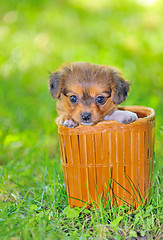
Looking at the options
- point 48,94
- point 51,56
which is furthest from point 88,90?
point 51,56

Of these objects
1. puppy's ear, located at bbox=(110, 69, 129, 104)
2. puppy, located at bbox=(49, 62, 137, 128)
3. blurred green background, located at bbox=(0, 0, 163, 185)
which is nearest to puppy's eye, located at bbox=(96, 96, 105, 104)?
puppy, located at bbox=(49, 62, 137, 128)

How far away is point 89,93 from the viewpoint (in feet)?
10.9

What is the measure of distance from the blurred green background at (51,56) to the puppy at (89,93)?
2.26 feet

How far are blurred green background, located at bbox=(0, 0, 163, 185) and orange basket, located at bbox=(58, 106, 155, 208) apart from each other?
38cm

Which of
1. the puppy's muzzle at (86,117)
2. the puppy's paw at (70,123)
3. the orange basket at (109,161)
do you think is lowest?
the orange basket at (109,161)

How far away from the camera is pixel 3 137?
4.93 meters

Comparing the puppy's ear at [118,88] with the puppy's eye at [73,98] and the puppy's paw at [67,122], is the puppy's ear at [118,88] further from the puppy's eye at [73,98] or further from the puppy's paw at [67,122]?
the puppy's paw at [67,122]

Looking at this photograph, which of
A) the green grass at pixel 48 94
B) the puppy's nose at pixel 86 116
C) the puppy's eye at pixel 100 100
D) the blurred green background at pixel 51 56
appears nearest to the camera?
the green grass at pixel 48 94

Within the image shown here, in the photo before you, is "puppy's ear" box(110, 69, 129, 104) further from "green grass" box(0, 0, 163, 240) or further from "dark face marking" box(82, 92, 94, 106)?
"green grass" box(0, 0, 163, 240)

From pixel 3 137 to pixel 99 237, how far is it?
246 cm

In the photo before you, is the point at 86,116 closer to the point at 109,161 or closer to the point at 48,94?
the point at 109,161

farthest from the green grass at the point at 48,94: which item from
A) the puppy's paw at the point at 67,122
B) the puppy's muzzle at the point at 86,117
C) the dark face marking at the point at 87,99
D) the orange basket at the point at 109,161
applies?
the dark face marking at the point at 87,99

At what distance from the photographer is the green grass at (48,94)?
3119 mm

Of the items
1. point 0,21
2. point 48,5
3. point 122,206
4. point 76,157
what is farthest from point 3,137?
point 48,5
